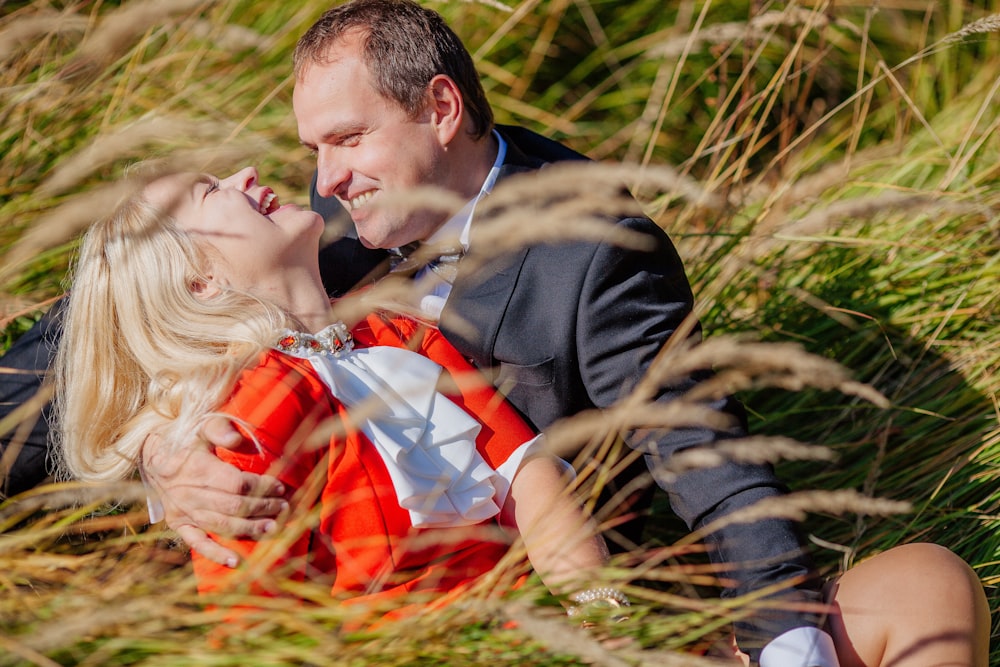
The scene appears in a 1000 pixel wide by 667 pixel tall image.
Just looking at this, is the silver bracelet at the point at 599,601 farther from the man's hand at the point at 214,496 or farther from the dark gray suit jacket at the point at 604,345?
the man's hand at the point at 214,496

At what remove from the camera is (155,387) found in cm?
187

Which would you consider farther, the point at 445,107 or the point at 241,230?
the point at 445,107

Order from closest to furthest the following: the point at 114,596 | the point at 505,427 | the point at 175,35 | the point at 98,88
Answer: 1. the point at 114,596
2. the point at 505,427
3. the point at 98,88
4. the point at 175,35

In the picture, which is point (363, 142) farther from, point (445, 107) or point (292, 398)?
point (292, 398)

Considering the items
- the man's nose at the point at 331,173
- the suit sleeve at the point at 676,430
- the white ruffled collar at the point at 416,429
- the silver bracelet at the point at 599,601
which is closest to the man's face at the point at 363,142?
the man's nose at the point at 331,173

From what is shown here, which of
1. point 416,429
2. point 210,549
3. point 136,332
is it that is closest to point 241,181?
point 136,332

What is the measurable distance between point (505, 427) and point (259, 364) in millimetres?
509

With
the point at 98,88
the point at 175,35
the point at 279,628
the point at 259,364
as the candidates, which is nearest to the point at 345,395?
the point at 259,364

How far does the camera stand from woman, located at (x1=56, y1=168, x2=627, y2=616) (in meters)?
1.74

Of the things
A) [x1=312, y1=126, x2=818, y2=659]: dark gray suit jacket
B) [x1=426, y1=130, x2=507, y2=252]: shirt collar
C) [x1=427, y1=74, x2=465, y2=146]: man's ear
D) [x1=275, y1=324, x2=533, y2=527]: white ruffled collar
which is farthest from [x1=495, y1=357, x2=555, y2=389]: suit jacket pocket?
[x1=427, y1=74, x2=465, y2=146]: man's ear

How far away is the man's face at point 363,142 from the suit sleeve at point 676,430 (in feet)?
Answer: 1.49

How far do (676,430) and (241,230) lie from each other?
0.95 metres

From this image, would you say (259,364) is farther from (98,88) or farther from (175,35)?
(175,35)

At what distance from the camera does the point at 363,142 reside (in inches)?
82.4
